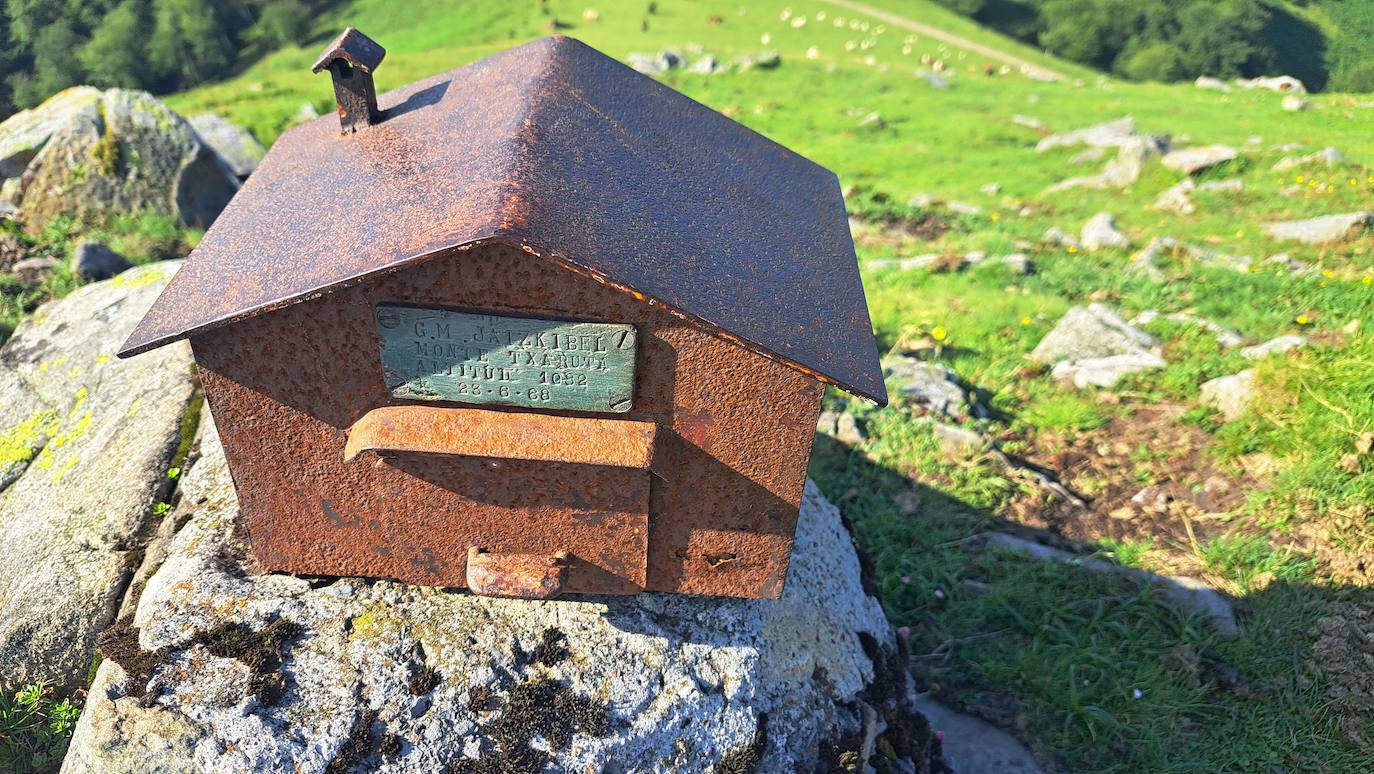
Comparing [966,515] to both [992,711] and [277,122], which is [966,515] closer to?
[992,711]

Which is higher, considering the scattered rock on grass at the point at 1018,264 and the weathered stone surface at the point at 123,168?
the weathered stone surface at the point at 123,168

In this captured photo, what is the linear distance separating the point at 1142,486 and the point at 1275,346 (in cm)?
142

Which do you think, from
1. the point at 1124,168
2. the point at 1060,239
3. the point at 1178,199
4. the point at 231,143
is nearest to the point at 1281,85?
the point at 1124,168

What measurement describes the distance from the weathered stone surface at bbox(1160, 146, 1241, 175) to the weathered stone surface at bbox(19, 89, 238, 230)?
1071 centimetres

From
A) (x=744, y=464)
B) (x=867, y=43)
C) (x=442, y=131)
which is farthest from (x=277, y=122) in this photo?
(x=867, y=43)

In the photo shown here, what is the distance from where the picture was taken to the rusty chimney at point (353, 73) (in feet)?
8.02

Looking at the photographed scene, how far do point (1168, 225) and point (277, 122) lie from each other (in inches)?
574

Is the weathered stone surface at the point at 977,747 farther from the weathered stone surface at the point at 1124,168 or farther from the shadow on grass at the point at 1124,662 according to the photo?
the weathered stone surface at the point at 1124,168

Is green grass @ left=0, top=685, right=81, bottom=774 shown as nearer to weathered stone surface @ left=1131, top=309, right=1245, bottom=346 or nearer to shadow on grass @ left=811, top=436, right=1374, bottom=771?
shadow on grass @ left=811, top=436, right=1374, bottom=771

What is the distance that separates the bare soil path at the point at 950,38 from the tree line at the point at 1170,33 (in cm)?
694

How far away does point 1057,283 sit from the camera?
7062 mm

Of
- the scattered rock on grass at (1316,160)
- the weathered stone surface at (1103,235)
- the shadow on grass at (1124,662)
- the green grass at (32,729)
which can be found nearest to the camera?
the green grass at (32,729)

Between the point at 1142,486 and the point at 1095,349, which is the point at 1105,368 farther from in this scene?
the point at 1142,486

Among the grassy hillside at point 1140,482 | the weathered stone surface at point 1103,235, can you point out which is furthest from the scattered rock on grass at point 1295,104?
the weathered stone surface at point 1103,235
